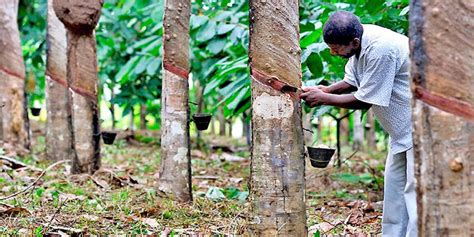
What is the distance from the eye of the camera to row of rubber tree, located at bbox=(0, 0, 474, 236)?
2.26m

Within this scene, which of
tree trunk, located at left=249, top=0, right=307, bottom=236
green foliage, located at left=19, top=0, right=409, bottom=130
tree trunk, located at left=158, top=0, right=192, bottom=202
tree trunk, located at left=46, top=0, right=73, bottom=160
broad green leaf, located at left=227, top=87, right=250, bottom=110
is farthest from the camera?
tree trunk, located at left=46, top=0, right=73, bottom=160

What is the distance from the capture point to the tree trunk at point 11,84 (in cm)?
717

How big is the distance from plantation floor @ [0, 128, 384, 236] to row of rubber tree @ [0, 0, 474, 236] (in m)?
0.27

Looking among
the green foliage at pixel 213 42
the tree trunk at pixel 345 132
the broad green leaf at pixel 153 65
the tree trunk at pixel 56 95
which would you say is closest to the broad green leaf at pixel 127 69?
the green foliage at pixel 213 42

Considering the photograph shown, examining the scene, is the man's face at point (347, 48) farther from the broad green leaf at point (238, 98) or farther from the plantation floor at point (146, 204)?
the broad green leaf at point (238, 98)

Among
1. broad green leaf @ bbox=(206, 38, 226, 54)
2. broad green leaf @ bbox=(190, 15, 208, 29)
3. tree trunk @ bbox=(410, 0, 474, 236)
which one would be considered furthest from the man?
broad green leaf @ bbox=(206, 38, 226, 54)

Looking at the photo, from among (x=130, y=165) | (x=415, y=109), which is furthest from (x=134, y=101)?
(x=415, y=109)

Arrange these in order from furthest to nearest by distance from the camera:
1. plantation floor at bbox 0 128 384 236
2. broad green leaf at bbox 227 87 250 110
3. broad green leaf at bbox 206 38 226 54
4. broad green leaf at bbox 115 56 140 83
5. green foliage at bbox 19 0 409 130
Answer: broad green leaf at bbox 115 56 140 83 < broad green leaf at bbox 206 38 226 54 < broad green leaf at bbox 227 87 250 110 < green foliage at bbox 19 0 409 130 < plantation floor at bbox 0 128 384 236

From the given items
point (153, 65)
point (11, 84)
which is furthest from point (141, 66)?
point (11, 84)

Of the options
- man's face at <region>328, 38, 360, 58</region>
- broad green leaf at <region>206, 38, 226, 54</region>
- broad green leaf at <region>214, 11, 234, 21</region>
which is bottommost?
man's face at <region>328, 38, 360, 58</region>

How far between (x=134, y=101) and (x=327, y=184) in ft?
13.2

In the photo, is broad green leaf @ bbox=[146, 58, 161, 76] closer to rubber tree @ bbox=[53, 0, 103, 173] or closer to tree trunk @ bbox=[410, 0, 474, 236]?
rubber tree @ bbox=[53, 0, 103, 173]

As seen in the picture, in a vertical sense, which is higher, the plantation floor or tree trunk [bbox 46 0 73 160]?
tree trunk [bbox 46 0 73 160]

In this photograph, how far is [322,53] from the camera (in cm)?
517
